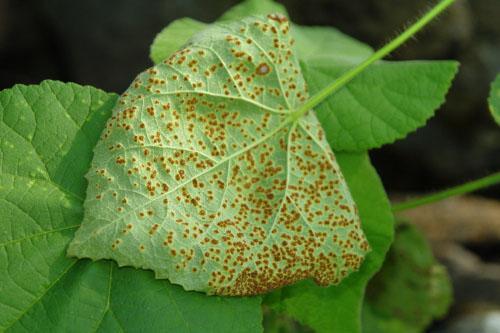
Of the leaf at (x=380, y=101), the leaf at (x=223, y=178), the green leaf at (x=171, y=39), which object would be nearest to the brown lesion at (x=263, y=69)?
the leaf at (x=223, y=178)

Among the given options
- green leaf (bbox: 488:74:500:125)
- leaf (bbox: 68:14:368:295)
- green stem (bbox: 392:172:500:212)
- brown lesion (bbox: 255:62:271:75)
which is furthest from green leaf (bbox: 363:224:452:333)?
brown lesion (bbox: 255:62:271:75)

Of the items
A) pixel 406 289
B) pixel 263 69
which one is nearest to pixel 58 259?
pixel 263 69

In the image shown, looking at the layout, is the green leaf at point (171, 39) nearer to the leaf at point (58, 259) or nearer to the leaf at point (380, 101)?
the leaf at point (380, 101)

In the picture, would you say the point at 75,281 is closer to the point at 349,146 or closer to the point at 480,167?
the point at 349,146

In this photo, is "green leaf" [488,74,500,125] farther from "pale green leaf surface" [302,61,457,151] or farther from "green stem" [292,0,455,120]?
"green stem" [292,0,455,120]

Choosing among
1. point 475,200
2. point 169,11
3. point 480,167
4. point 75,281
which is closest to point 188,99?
point 75,281
